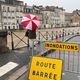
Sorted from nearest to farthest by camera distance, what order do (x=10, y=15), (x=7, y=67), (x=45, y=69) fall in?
1. (x=45, y=69)
2. (x=7, y=67)
3. (x=10, y=15)

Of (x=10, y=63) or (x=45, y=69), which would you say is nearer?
(x=45, y=69)

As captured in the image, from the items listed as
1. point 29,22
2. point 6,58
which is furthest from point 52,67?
point 6,58

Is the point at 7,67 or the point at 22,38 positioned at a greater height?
the point at 22,38

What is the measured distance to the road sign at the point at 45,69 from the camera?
6957 millimetres

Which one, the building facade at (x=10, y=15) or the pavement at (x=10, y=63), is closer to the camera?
the pavement at (x=10, y=63)

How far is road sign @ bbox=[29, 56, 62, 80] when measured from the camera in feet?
22.8

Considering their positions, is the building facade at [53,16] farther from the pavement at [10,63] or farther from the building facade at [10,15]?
the pavement at [10,63]

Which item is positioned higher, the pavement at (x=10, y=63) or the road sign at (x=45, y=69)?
the road sign at (x=45, y=69)

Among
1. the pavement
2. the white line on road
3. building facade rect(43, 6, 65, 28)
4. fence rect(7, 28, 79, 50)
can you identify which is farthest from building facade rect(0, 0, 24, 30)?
the white line on road

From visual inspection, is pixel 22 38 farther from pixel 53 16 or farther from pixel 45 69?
pixel 53 16

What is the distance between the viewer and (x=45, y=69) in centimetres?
712

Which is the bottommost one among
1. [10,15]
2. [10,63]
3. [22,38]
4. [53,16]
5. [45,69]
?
[10,63]

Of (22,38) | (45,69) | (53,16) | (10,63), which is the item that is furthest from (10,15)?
(45,69)

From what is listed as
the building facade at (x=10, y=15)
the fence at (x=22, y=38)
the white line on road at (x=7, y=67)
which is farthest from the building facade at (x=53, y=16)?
the white line on road at (x=7, y=67)
